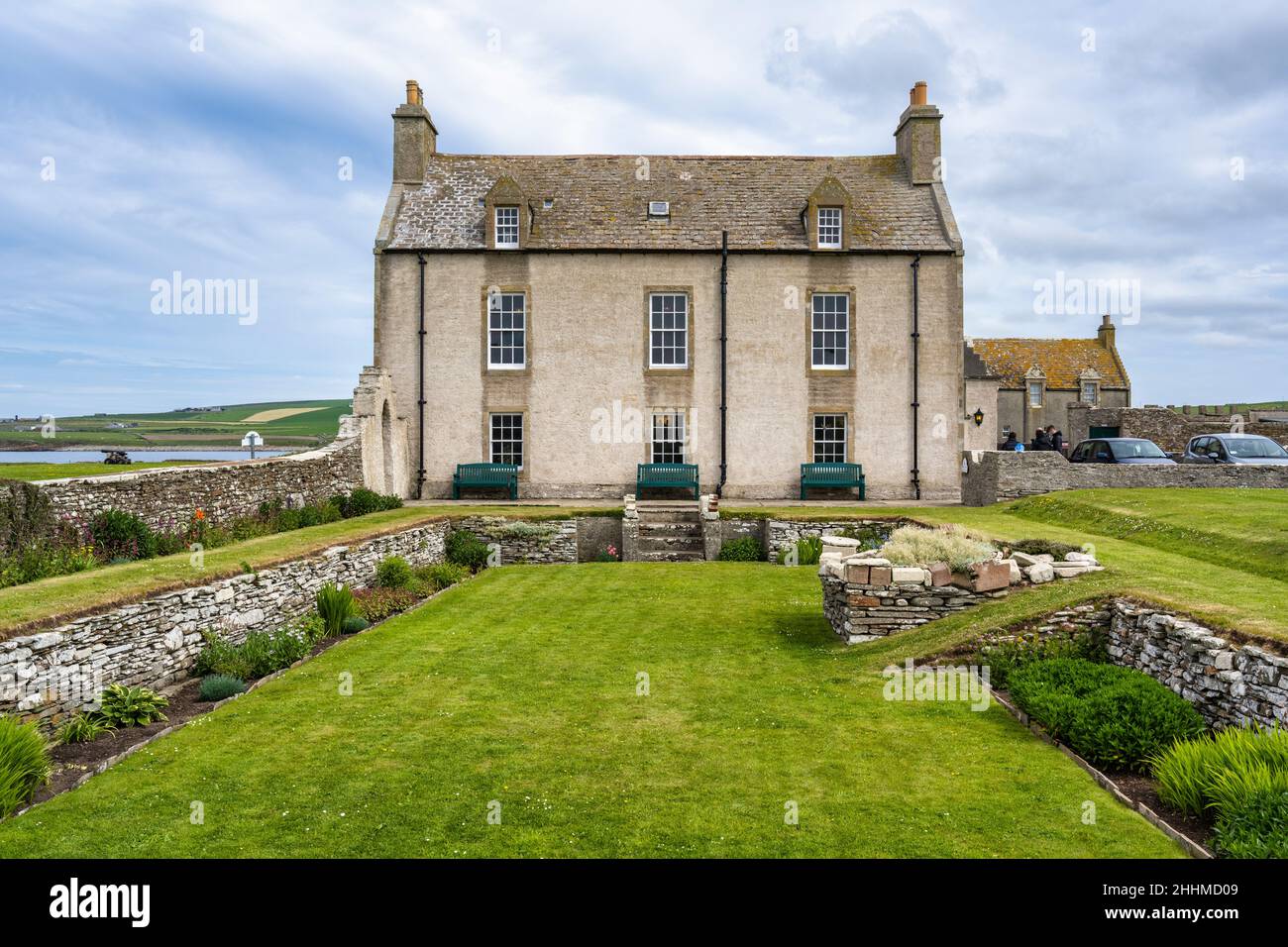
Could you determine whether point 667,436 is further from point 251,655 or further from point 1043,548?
point 251,655

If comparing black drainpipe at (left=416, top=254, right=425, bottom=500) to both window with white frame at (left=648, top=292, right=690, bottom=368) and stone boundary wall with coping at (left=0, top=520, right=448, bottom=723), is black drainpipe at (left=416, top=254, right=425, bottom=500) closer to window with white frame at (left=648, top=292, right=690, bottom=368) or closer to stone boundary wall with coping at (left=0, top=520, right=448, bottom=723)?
window with white frame at (left=648, top=292, right=690, bottom=368)

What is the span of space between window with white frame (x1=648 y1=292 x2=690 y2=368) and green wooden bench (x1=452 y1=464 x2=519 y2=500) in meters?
5.67

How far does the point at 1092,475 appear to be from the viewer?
22.7 m

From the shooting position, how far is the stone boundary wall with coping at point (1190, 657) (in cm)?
723

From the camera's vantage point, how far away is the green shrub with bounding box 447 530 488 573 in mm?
20531

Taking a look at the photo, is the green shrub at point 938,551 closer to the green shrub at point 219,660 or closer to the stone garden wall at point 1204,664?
the stone garden wall at point 1204,664

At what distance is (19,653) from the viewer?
7926mm

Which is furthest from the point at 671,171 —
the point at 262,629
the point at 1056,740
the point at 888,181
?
the point at 1056,740

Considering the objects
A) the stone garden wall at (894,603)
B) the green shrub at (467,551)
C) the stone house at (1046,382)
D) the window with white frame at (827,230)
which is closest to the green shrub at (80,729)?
the stone garden wall at (894,603)

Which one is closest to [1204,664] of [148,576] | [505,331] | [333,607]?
[333,607]

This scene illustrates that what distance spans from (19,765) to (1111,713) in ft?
30.9

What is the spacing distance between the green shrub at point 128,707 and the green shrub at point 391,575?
23.8ft

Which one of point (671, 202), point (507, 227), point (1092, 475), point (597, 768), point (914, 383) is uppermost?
point (671, 202)
